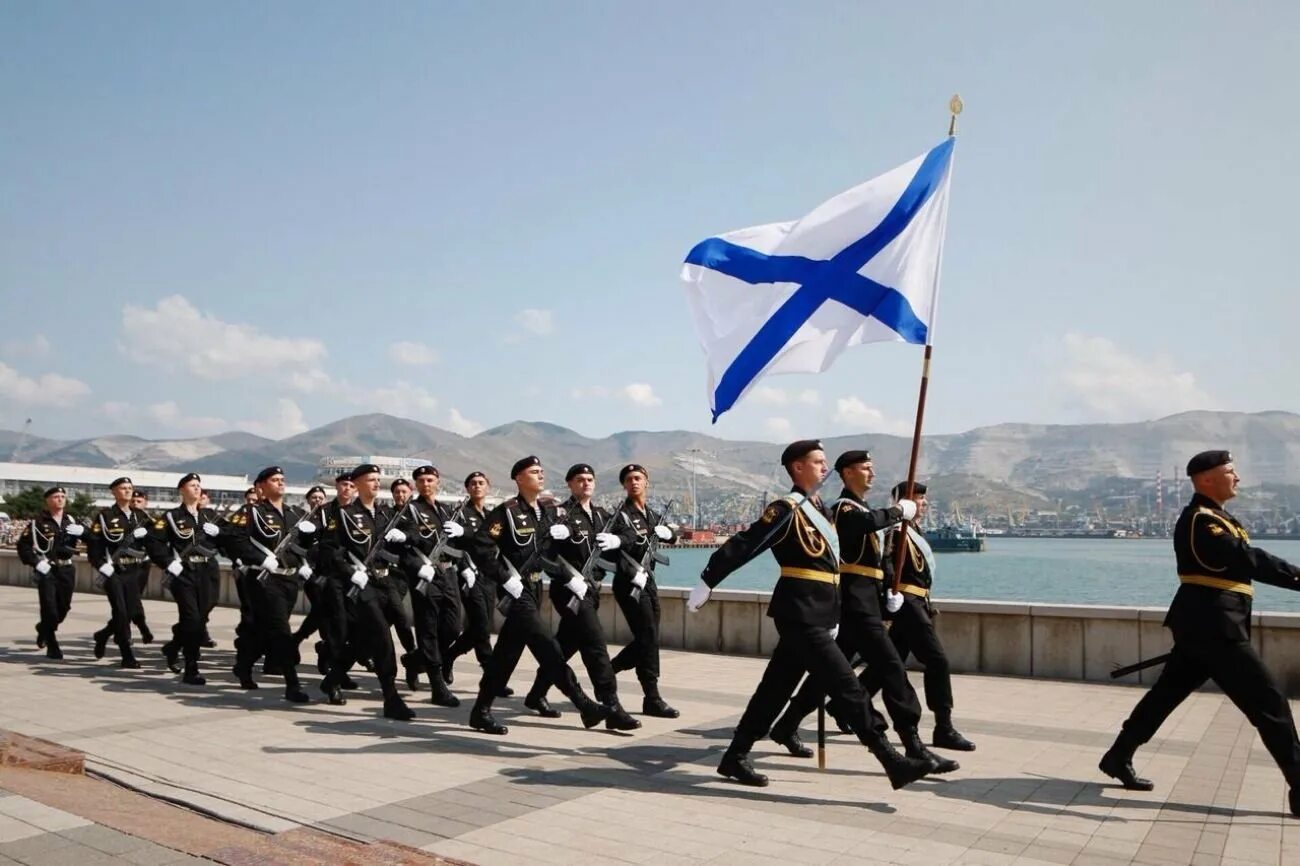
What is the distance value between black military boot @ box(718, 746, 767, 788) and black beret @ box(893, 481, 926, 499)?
Answer: 2.21 m

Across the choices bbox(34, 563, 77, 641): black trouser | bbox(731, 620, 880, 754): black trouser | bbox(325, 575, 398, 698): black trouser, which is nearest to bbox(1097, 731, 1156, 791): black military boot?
bbox(731, 620, 880, 754): black trouser

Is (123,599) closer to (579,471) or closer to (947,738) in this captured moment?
(579,471)

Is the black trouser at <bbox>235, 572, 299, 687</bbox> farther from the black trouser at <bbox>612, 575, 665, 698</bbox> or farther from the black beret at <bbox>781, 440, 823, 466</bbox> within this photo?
the black beret at <bbox>781, 440, 823, 466</bbox>

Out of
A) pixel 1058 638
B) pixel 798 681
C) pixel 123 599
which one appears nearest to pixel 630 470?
pixel 798 681

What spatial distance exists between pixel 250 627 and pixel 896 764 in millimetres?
7134

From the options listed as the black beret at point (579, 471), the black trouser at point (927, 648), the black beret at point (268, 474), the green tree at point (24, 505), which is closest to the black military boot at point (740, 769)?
the black trouser at point (927, 648)

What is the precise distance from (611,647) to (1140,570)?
302 ft

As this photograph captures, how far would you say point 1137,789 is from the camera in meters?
6.63

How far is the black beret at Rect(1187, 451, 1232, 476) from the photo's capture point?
21.4ft

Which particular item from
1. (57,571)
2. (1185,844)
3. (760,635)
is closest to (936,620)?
(760,635)

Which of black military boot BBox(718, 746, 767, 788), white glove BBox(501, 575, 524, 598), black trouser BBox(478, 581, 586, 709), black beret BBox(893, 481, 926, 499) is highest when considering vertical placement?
black beret BBox(893, 481, 926, 499)

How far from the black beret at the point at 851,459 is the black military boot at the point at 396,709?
413 cm

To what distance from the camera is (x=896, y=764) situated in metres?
6.18

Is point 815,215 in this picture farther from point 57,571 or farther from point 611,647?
point 57,571
